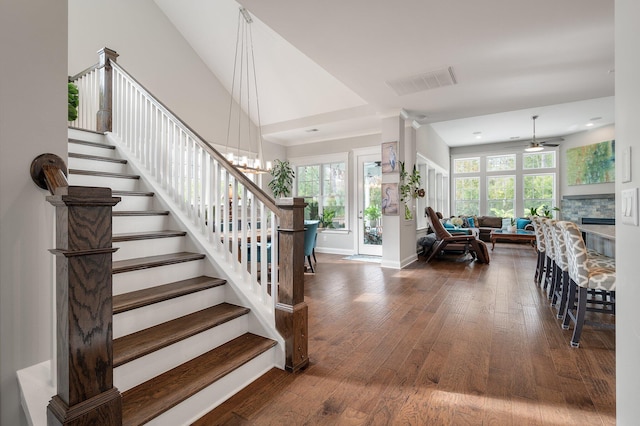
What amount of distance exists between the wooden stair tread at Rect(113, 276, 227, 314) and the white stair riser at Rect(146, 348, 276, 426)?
0.60 metres

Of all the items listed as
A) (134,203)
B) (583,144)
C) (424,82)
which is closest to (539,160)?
(583,144)

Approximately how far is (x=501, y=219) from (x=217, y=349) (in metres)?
9.98

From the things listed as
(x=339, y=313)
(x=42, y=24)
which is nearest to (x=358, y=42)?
(x=42, y=24)

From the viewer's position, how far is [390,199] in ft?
18.1

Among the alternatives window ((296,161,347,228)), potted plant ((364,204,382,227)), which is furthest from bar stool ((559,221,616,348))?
window ((296,161,347,228))

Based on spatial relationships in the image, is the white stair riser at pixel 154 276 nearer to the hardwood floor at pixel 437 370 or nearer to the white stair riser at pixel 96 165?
the hardwood floor at pixel 437 370

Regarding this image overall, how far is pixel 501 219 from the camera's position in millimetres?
9742

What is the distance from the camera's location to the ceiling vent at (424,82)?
386cm

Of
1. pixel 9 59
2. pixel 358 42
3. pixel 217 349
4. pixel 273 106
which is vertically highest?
pixel 273 106

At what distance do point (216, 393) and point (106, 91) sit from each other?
3.41 m

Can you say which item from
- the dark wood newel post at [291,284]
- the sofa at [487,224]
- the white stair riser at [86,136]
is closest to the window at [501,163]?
the sofa at [487,224]

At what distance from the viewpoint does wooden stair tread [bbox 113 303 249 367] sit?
5.14 ft

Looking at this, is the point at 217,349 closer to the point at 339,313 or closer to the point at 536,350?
the point at 339,313

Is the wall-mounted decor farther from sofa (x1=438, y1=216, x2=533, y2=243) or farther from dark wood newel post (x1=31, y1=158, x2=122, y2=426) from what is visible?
sofa (x1=438, y1=216, x2=533, y2=243)
